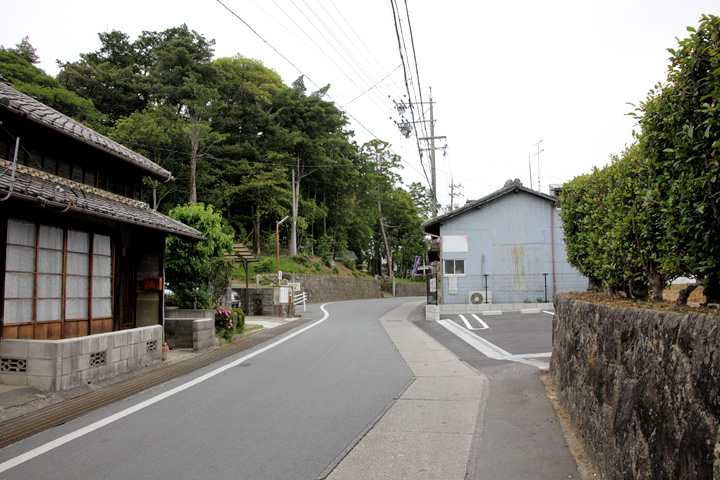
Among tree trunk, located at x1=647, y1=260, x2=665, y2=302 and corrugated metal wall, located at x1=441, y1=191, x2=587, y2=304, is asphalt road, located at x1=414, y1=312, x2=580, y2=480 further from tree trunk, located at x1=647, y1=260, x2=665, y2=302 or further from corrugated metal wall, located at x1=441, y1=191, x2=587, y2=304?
corrugated metal wall, located at x1=441, y1=191, x2=587, y2=304

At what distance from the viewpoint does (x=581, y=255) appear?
29.8 ft

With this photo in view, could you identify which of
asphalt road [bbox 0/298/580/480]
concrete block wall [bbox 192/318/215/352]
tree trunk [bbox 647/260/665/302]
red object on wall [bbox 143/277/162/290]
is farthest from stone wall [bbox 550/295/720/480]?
red object on wall [bbox 143/277/162/290]

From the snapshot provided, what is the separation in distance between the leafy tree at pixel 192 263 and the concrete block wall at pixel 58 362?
601 centimetres

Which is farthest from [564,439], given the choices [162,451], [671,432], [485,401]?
[162,451]

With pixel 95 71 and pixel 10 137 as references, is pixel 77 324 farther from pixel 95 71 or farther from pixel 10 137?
pixel 95 71

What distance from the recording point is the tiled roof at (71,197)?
7.13 m

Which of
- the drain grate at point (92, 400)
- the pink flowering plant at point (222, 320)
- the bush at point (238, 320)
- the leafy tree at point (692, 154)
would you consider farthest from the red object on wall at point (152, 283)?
the leafy tree at point (692, 154)

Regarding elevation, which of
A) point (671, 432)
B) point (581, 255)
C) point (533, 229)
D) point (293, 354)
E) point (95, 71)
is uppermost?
point (95, 71)

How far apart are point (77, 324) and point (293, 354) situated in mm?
4698

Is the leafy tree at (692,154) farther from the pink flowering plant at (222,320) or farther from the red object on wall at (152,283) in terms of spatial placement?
the pink flowering plant at (222,320)

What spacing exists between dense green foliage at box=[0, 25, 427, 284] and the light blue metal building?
51.4 ft

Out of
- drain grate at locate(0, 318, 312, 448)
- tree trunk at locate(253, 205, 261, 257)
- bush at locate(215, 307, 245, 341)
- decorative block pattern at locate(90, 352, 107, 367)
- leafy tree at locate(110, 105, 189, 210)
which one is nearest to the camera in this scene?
drain grate at locate(0, 318, 312, 448)

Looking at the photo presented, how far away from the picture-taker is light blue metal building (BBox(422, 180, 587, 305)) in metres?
22.9

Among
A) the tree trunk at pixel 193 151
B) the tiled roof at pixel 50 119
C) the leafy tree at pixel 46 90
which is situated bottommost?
the tiled roof at pixel 50 119
